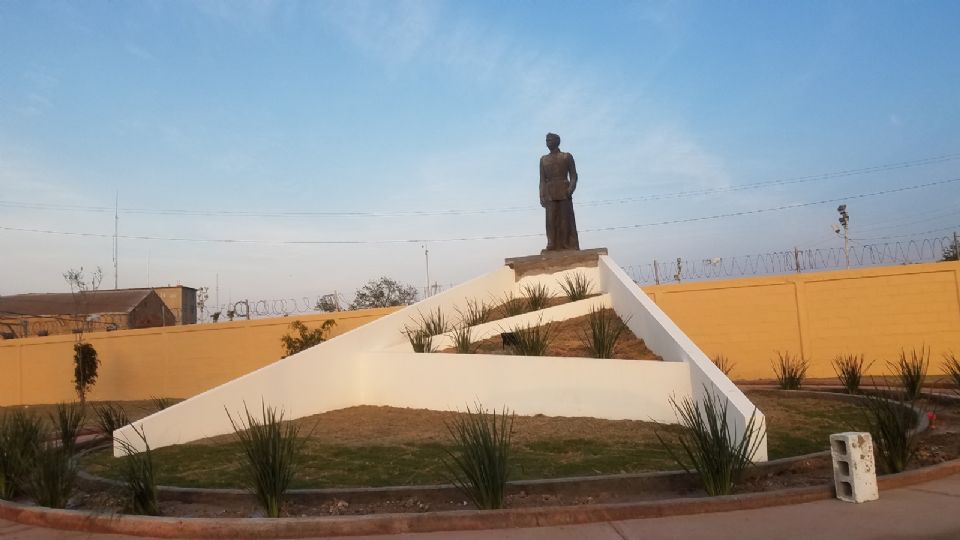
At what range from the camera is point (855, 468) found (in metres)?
4.81

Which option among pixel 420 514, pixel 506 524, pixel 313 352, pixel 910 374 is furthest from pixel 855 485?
pixel 313 352

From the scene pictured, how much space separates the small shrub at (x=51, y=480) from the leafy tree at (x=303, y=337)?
29.0 ft

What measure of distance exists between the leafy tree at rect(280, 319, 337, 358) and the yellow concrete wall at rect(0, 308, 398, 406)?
0.29 m

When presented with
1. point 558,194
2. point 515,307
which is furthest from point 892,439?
point 558,194

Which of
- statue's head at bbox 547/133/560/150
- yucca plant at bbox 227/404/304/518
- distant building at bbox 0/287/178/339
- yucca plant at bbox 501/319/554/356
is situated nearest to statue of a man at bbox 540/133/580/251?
statue's head at bbox 547/133/560/150

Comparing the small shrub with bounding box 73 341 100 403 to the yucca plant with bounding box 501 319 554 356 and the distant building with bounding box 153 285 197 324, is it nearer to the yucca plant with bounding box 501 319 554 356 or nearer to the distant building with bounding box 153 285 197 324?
the yucca plant with bounding box 501 319 554 356

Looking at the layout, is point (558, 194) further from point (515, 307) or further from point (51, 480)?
point (51, 480)

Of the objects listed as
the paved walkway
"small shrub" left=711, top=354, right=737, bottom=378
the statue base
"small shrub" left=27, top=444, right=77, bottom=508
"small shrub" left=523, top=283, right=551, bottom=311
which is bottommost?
the paved walkway

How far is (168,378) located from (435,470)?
14.4 metres

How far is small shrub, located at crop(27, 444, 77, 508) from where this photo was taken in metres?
5.53

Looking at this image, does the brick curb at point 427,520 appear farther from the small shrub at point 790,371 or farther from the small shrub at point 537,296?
the small shrub at point 537,296

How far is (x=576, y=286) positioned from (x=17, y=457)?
953 centimetres

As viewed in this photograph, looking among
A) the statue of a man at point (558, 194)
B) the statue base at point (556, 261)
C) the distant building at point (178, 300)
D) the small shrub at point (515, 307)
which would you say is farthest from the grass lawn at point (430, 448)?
the distant building at point (178, 300)

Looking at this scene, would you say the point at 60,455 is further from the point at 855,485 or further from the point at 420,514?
the point at 855,485
